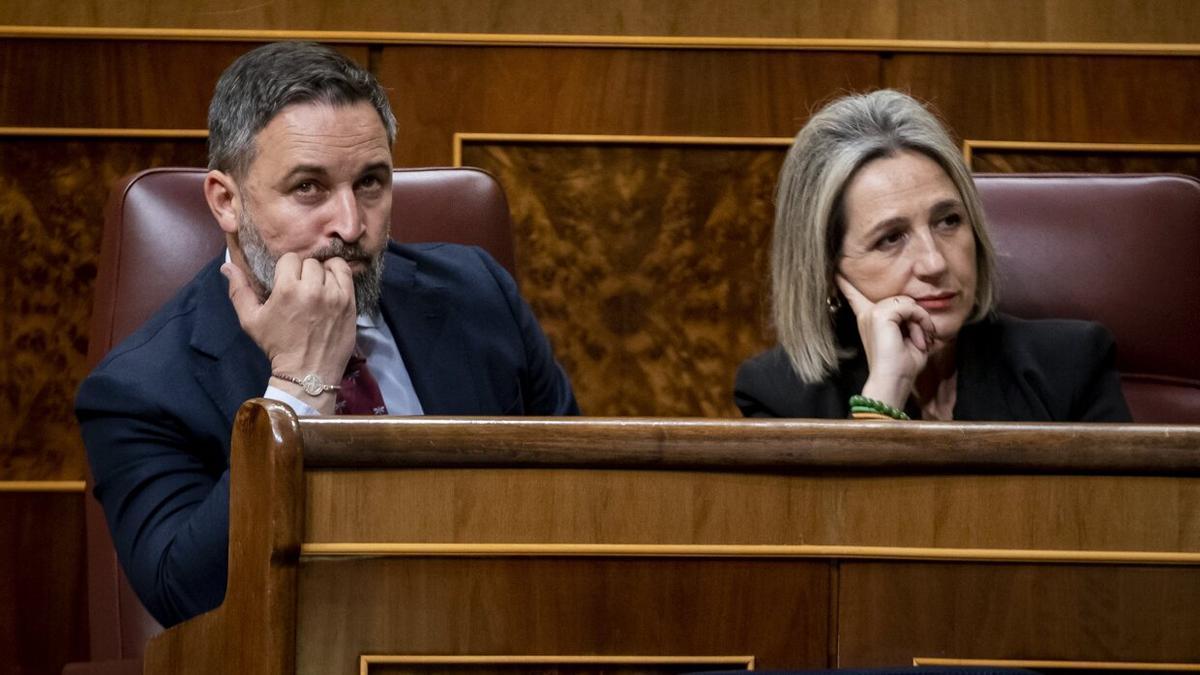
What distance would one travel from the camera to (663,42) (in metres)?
2.08

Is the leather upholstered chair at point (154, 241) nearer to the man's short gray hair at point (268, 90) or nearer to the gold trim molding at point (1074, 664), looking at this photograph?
the man's short gray hair at point (268, 90)

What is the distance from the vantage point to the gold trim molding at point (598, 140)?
2066mm

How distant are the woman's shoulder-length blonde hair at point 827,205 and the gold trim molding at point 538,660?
0.67 meters

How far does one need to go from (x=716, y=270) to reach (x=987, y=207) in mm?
524

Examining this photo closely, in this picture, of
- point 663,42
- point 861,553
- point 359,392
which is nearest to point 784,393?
point 359,392

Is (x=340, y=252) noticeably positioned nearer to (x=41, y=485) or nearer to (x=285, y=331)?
(x=285, y=331)

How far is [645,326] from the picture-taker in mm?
2072

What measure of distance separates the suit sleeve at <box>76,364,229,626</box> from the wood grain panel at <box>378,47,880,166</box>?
91 cm

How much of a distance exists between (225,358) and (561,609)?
0.54 m

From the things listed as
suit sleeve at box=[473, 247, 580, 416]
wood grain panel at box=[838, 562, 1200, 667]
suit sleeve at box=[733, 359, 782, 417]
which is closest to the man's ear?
suit sleeve at box=[473, 247, 580, 416]

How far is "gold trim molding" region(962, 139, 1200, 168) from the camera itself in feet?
6.74

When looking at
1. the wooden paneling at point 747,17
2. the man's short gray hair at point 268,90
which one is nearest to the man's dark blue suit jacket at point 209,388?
the man's short gray hair at point 268,90

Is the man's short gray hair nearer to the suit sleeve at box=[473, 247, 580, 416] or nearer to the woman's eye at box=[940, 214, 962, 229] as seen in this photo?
the suit sleeve at box=[473, 247, 580, 416]

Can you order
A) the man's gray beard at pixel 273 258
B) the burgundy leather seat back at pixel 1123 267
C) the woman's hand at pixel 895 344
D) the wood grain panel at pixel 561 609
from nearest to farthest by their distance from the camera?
the wood grain panel at pixel 561 609
the man's gray beard at pixel 273 258
the woman's hand at pixel 895 344
the burgundy leather seat back at pixel 1123 267
